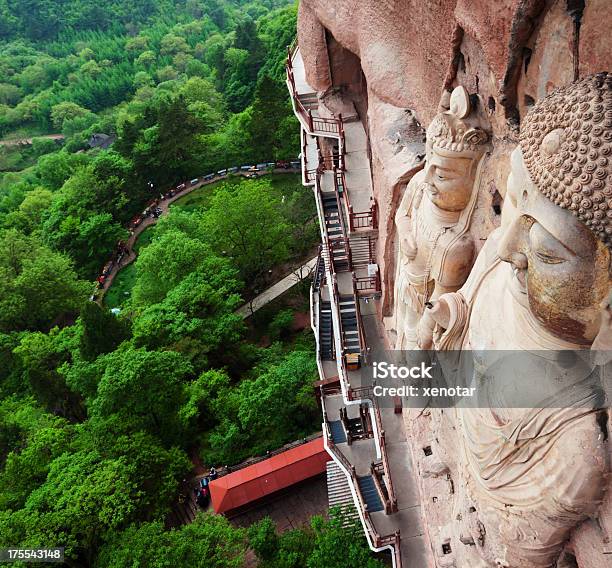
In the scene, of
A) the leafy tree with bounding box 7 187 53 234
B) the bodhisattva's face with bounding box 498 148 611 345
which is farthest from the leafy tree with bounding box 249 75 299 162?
the bodhisattva's face with bounding box 498 148 611 345

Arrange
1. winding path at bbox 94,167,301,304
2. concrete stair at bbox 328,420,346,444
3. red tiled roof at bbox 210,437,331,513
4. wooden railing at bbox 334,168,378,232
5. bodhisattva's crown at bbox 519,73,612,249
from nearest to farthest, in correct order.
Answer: bodhisattva's crown at bbox 519,73,612,249 → wooden railing at bbox 334,168,378,232 → concrete stair at bbox 328,420,346,444 → red tiled roof at bbox 210,437,331,513 → winding path at bbox 94,167,301,304

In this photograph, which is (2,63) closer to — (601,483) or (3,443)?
(3,443)

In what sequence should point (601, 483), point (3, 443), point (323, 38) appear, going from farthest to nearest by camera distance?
1. point (3, 443)
2. point (323, 38)
3. point (601, 483)

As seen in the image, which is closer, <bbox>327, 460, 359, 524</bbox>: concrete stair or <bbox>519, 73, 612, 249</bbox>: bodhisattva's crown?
<bbox>519, 73, 612, 249</bbox>: bodhisattva's crown

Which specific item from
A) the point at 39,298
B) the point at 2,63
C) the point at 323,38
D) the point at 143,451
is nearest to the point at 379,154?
the point at 323,38

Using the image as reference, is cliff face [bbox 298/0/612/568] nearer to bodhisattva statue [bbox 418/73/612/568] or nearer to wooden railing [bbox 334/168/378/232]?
bodhisattva statue [bbox 418/73/612/568]

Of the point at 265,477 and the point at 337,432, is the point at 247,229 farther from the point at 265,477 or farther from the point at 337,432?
the point at 337,432

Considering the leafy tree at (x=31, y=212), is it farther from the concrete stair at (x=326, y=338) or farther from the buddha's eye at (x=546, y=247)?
the buddha's eye at (x=546, y=247)

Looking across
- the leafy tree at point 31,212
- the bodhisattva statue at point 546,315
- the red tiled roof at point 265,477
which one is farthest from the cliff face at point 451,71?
the leafy tree at point 31,212
